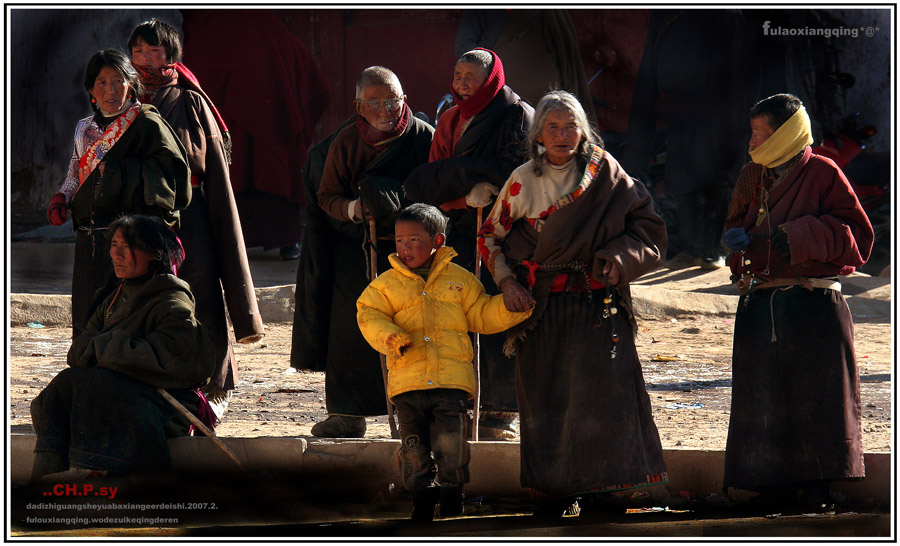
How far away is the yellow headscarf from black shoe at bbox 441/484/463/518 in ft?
5.59

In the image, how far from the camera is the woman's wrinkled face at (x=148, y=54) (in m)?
5.53

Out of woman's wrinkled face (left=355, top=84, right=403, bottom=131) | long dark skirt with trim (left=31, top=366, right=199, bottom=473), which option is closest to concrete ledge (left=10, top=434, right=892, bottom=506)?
long dark skirt with trim (left=31, top=366, right=199, bottom=473)

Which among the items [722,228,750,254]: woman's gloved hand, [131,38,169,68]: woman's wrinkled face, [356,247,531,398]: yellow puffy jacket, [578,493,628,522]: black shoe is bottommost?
[578,493,628,522]: black shoe

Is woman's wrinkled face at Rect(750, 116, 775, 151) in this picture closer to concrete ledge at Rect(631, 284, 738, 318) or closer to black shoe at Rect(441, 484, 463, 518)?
black shoe at Rect(441, 484, 463, 518)

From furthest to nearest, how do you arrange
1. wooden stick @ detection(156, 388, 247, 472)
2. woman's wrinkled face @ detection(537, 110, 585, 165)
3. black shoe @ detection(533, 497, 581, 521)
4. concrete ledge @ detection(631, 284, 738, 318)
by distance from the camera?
concrete ledge @ detection(631, 284, 738, 318) → wooden stick @ detection(156, 388, 247, 472) → black shoe @ detection(533, 497, 581, 521) → woman's wrinkled face @ detection(537, 110, 585, 165)

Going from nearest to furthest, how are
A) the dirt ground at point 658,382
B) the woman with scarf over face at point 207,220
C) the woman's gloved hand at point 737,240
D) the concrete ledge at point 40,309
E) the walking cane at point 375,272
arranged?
1. the woman's gloved hand at point 737,240
2. the walking cane at point 375,272
3. the woman with scarf over face at point 207,220
4. the dirt ground at point 658,382
5. the concrete ledge at point 40,309

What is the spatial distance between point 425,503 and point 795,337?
5.02 ft

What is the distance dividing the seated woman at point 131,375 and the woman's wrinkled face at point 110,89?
2.42 feet

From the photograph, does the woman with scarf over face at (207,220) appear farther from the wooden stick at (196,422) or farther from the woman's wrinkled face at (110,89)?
the wooden stick at (196,422)

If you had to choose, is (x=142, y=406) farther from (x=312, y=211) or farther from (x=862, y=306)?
(x=862, y=306)

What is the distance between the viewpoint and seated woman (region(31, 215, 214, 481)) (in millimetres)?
4516

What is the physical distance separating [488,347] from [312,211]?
1.04m

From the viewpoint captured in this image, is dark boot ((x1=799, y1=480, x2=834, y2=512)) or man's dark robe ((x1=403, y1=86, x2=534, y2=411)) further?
man's dark robe ((x1=403, y1=86, x2=534, y2=411))

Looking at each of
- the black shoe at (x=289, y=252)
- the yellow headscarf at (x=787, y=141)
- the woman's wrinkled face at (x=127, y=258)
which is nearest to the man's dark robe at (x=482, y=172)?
the yellow headscarf at (x=787, y=141)
